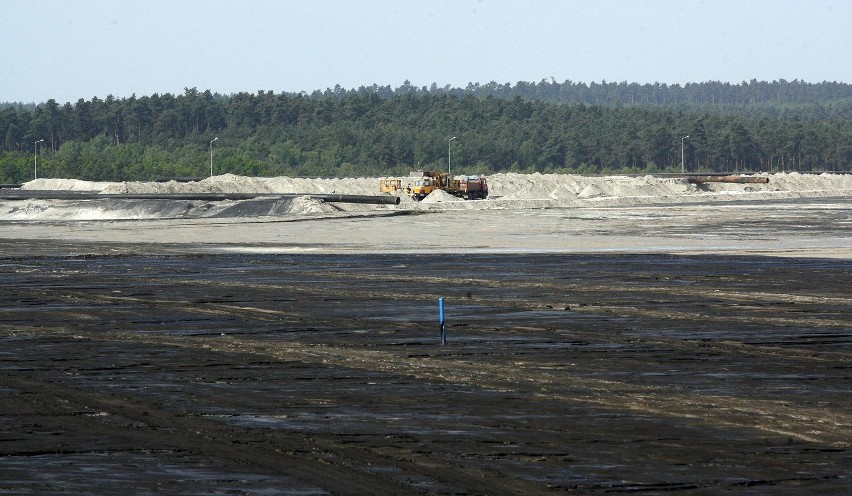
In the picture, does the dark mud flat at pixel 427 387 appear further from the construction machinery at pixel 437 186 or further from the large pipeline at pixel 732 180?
the large pipeline at pixel 732 180

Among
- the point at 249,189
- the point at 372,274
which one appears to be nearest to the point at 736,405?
the point at 372,274

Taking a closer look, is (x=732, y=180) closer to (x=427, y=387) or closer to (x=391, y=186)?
(x=391, y=186)

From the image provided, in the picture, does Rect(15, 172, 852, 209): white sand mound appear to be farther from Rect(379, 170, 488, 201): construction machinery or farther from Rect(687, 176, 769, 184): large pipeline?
Rect(379, 170, 488, 201): construction machinery

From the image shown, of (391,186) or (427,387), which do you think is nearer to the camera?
(427,387)

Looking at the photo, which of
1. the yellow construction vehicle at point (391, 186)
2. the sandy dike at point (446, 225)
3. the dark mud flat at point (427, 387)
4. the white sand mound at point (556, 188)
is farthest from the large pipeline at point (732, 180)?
the dark mud flat at point (427, 387)

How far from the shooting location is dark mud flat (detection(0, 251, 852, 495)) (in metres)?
10.1

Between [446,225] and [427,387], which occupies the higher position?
[446,225]

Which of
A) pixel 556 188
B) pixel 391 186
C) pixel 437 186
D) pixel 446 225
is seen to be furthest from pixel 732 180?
pixel 446 225

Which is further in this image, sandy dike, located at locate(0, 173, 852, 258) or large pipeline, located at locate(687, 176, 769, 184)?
large pipeline, located at locate(687, 176, 769, 184)

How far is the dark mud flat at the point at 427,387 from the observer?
10.1m

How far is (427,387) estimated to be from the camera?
1445cm

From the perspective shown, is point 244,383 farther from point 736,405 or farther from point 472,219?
point 472,219

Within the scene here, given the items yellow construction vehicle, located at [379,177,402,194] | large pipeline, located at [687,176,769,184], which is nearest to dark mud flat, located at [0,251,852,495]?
yellow construction vehicle, located at [379,177,402,194]

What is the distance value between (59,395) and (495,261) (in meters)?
21.1
